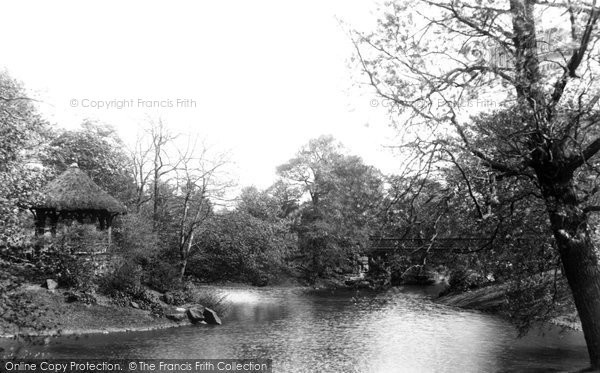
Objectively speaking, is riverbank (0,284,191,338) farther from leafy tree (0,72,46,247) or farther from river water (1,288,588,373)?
leafy tree (0,72,46,247)

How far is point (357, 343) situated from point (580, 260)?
10.8 meters

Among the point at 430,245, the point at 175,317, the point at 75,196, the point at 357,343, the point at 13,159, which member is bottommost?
the point at 357,343

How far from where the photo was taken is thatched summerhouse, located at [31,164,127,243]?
879 inches

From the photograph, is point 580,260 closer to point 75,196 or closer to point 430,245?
point 430,245

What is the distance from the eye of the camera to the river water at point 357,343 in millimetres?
14188

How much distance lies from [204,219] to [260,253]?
5793 mm

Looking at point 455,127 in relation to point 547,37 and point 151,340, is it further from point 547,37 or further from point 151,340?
point 151,340

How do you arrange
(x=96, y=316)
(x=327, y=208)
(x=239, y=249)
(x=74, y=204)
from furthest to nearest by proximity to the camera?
(x=327, y=208)
(x=239, y=249)
(x=74, y=204)
(x=96, y=316)

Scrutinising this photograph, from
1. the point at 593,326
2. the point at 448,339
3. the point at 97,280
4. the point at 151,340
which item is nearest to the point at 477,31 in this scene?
the point at 593,326

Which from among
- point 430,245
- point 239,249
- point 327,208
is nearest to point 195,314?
point 239,249

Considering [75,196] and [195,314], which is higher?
[75,196]

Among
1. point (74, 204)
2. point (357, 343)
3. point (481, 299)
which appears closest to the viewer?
point (357, 343)

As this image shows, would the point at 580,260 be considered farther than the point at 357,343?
No

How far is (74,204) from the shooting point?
2241cm
